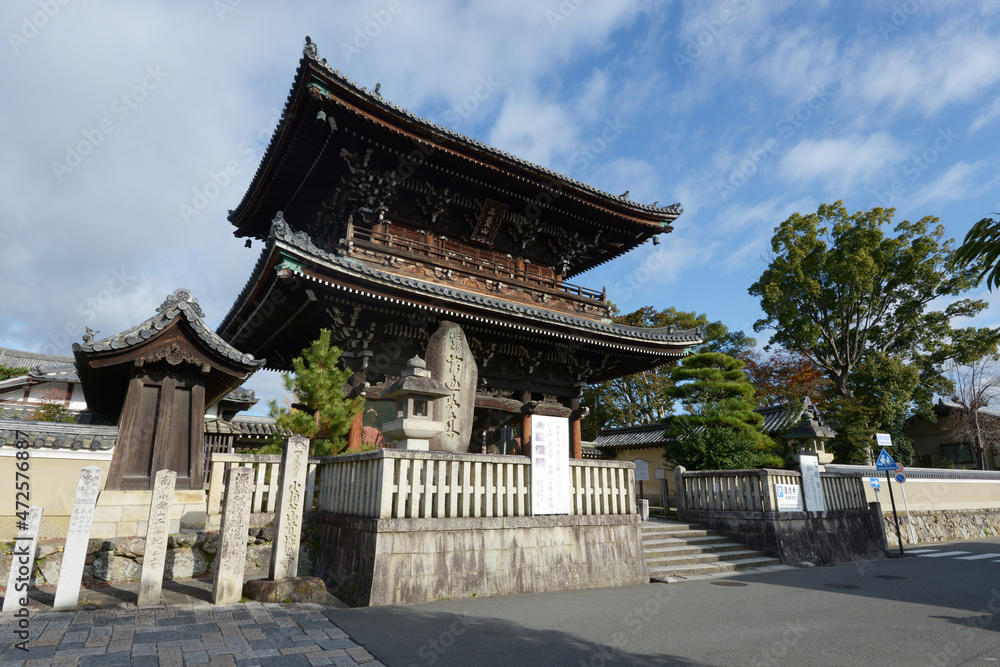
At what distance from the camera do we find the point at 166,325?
30.4 ft

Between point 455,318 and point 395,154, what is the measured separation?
4.38 metres

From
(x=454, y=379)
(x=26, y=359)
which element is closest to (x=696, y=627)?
(x=454, y=379)

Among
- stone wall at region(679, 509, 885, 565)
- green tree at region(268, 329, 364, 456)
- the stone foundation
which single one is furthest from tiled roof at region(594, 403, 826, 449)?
green tree at region(268, 329, 364, 456)

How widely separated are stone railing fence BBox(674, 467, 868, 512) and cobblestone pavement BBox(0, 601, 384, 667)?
1021cm

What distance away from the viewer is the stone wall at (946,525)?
1797 cm

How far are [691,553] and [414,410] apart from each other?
709cm

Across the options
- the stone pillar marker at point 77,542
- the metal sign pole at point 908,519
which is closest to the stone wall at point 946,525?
the metal sign pole at point 908,519

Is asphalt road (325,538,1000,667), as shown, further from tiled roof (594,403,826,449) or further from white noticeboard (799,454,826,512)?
tiled roof (594,403,826,449)

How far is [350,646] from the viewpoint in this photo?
4812mm

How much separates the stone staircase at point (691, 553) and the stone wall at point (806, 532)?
31 cm

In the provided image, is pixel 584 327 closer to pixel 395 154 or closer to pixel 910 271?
pixel 395 154

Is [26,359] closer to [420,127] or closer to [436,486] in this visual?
[420,127]

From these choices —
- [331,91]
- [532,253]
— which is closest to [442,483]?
[331,91]

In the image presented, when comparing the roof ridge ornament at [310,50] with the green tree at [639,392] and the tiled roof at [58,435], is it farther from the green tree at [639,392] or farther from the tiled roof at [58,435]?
the green tree at [639,392]
